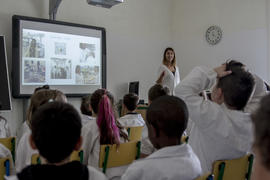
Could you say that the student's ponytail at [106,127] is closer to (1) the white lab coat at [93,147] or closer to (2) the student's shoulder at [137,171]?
(1) the white lab coat at [93,147]

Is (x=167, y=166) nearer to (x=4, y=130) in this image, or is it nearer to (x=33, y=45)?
(x=4, y=130)

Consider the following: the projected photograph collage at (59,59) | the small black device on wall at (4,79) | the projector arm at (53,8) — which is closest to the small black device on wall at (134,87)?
the projected photograph collage at (59,59)

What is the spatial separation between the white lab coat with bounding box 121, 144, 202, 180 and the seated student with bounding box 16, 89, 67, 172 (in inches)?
32.5

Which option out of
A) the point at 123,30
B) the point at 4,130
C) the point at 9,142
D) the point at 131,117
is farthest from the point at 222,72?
the point at 123,30

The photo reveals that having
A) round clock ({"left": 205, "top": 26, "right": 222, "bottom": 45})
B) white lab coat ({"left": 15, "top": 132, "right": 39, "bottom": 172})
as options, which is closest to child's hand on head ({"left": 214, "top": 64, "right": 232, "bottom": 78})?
white lab coat ({"left": 15, "top": 132, "right": 39, "bottom": 172})

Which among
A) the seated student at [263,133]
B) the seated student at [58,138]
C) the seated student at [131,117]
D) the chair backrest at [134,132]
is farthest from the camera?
the seated student at [131,117]

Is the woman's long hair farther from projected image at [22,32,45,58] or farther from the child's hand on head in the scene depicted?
projected image at [22,32,45,58]

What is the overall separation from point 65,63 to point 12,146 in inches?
107

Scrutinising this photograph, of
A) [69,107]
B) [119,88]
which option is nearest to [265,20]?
[119,88]

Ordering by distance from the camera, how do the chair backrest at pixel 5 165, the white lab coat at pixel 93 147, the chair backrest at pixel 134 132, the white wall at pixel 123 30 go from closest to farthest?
1. the chair backrest at pixel 5 165
2. the white lab coat at pixel 93 147
3. the chair backrest at pixel 134 132
4. the white wall at pixel 123 30

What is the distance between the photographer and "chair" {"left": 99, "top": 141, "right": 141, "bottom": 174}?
1.89 meters

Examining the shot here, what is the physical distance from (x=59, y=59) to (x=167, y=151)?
3.94 metres

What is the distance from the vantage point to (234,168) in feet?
4.98

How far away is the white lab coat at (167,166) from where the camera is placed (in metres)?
1.16
